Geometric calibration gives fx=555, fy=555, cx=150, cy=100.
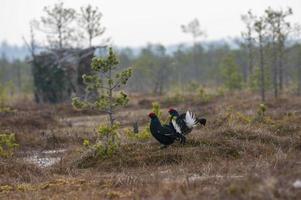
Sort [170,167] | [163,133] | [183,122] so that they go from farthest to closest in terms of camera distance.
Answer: [183,122]
[163,133]
[170,167]

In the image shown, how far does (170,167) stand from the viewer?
1220 cm

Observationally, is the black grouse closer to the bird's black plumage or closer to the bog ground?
the bird's black plumage

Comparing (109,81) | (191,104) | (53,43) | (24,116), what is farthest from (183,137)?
(53,43)

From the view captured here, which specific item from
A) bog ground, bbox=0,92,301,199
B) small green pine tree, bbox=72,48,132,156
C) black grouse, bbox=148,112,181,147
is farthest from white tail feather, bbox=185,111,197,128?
small green pine tree, bbox=72,48,132,156

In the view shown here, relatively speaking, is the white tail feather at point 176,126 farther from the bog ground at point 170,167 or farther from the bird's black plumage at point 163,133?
the bog ground at point 170,167

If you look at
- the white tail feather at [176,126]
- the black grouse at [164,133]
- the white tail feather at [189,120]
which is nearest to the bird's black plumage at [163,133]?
the black grouse at [164,133]

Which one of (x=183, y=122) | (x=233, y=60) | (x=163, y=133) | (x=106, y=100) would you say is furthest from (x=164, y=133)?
(x=233, y=60)

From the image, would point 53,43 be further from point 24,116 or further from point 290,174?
point 290,174

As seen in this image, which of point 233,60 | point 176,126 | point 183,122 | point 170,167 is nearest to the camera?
point 170,167

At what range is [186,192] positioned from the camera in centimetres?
866

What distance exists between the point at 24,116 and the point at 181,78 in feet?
166

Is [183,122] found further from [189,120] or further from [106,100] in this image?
[106,100]

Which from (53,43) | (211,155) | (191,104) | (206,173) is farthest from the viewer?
(53,43)

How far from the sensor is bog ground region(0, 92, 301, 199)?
8.38 m
